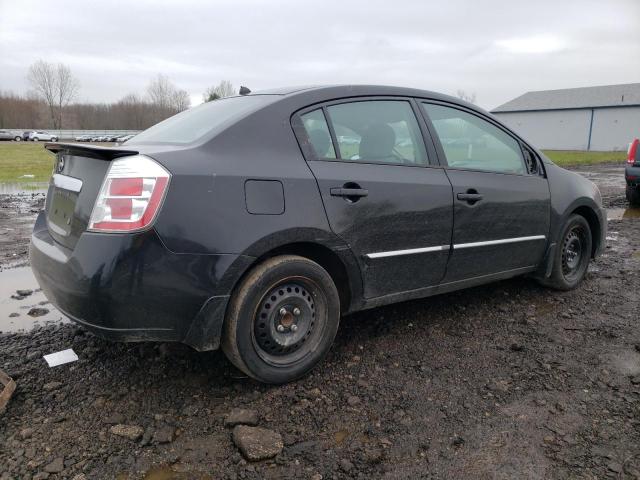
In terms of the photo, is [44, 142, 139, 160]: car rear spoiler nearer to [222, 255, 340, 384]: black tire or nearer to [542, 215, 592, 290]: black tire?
[222, 255, 340, 384]: black tire

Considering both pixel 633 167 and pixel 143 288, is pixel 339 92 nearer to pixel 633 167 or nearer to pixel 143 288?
pixel 143 288

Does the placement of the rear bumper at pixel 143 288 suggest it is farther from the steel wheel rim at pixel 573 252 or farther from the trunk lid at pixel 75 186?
the steel wheel rim at pixel 573 252

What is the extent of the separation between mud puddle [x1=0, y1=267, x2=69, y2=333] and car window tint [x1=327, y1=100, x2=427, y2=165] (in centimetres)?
249

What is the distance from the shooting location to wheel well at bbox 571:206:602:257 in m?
4.64

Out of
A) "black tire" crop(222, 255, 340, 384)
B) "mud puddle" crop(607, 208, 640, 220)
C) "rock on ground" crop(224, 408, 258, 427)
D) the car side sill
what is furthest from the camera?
"mud puddle" crop(607, 208, 640, 220)

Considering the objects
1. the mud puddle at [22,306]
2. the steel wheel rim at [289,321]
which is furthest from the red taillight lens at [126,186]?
the mud puddle at [22,306]

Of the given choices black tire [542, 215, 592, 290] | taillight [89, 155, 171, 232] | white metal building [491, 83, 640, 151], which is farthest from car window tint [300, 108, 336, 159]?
white metal building [491, 83, 640, 151]

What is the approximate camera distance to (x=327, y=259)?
9.79 ft

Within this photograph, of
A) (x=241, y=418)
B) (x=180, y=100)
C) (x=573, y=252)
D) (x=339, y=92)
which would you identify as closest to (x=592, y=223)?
(x=573, y=252)

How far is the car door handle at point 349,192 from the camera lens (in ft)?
9.36

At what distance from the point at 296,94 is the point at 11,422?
2300 millimetres

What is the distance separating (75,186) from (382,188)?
173cm

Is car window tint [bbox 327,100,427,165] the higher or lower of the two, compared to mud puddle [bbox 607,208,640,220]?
higher

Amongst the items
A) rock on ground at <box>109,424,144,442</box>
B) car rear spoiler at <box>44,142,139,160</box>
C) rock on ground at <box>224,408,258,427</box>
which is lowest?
rock on ground at <box>109,424,144,442</box>
